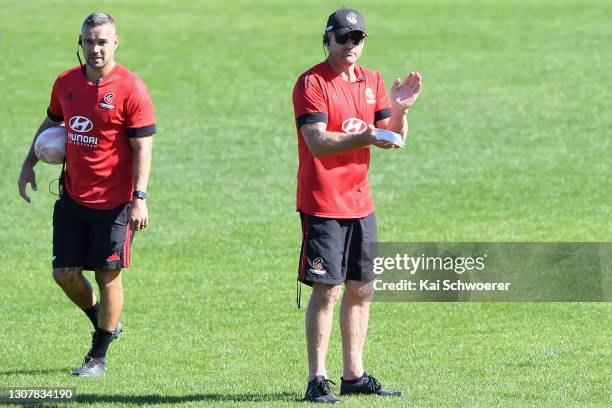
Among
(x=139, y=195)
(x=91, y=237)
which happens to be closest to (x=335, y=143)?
(x=139, y=195)

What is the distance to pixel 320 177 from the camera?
7.32 meters

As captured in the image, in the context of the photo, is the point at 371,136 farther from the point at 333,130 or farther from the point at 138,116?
the point at 138,116

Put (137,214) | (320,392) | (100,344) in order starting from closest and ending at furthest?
(320,392)
(137,214)
(100,344)

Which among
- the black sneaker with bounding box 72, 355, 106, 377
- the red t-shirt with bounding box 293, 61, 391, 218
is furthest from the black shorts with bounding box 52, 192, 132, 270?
the red t-shirt with bounding box 293, 61, 391, 218

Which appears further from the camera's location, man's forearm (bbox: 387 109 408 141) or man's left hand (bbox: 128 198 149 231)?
man's left hand (bbox: 128 198 149 231)

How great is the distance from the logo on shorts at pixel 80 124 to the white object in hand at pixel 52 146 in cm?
23

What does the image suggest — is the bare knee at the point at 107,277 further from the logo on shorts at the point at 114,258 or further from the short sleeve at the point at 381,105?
the short sleeve at the point at 381,105

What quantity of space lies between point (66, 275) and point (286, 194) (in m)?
7.31

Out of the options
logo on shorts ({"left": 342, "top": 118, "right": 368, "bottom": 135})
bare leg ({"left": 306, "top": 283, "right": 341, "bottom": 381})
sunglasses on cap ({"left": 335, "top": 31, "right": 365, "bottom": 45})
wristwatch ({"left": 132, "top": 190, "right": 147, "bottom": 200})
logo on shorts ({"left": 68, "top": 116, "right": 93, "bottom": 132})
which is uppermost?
sunglasses on cap ({"left": 335, "top": 31, "right": 365, "bottom": 45})

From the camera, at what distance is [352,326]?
24.8 feet

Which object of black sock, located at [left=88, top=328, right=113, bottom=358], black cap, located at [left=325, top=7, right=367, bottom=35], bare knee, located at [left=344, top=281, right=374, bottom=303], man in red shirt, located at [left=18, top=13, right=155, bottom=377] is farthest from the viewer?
black sock, located at [left=88, top=328, right=113, bottom=358]

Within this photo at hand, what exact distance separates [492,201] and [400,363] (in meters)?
6.54

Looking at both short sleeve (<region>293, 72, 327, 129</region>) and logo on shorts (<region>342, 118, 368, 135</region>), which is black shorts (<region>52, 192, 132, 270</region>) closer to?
short sleeve (<region>293, 72, 327, 129</region>)

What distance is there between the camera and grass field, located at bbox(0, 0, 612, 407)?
8.45 m
